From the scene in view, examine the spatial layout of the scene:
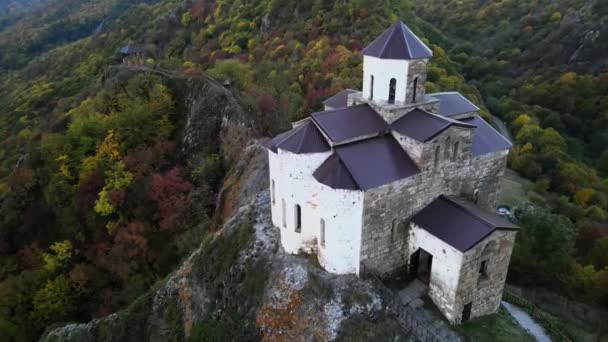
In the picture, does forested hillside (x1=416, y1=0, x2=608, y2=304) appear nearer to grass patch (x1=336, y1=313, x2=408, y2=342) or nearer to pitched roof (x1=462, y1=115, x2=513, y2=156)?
pitched roof (x1=462, y1=115, x2=513, y2=156)

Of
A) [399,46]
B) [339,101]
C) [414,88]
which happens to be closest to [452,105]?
[414,88]

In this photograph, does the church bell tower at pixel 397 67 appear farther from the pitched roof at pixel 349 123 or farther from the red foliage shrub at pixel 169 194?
the red foliage shrub at pixel 169 194

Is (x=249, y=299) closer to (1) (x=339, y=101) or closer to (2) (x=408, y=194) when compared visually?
(2) (x=408, y=194)

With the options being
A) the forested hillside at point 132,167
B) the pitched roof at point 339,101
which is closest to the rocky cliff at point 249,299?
the forested hillside at point 132,167

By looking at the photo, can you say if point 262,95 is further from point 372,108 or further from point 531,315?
point 531,315

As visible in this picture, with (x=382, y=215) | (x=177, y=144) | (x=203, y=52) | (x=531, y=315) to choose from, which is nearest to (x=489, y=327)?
(x=531, y=315)

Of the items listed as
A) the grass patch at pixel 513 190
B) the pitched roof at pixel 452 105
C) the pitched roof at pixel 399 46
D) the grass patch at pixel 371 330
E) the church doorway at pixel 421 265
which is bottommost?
the grass patch at pixel 513 190

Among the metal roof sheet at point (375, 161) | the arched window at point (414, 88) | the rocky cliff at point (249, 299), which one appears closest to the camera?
the metal roof sheet at point (375, 161)
